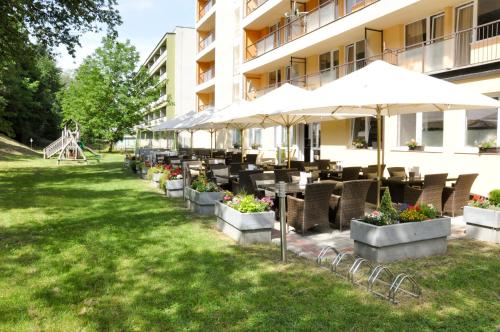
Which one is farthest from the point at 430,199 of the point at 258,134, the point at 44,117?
the point at 44,117

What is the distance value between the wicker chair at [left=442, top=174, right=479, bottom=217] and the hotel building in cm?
337

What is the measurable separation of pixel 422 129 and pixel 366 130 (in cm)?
323

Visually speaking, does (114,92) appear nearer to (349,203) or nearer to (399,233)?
(349,203)

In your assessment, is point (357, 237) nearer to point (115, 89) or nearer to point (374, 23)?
point (374, 23)

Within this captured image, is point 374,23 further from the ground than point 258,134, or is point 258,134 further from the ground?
point 374,23

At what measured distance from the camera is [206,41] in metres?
38.6

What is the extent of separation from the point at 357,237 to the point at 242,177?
406 cm

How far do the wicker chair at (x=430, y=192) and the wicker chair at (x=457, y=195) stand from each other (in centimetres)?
22

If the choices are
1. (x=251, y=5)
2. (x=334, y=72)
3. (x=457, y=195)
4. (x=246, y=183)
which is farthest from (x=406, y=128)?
(x=251, y=5)

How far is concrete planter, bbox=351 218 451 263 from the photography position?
230 inches

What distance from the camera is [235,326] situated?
4082 mm

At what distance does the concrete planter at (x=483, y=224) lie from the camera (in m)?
7.04

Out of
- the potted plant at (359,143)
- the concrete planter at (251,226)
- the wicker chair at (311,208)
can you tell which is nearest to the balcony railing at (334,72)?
the potted plant at (359,143)

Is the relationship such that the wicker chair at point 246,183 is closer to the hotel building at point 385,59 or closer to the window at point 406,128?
the hotel building at point 385,59
